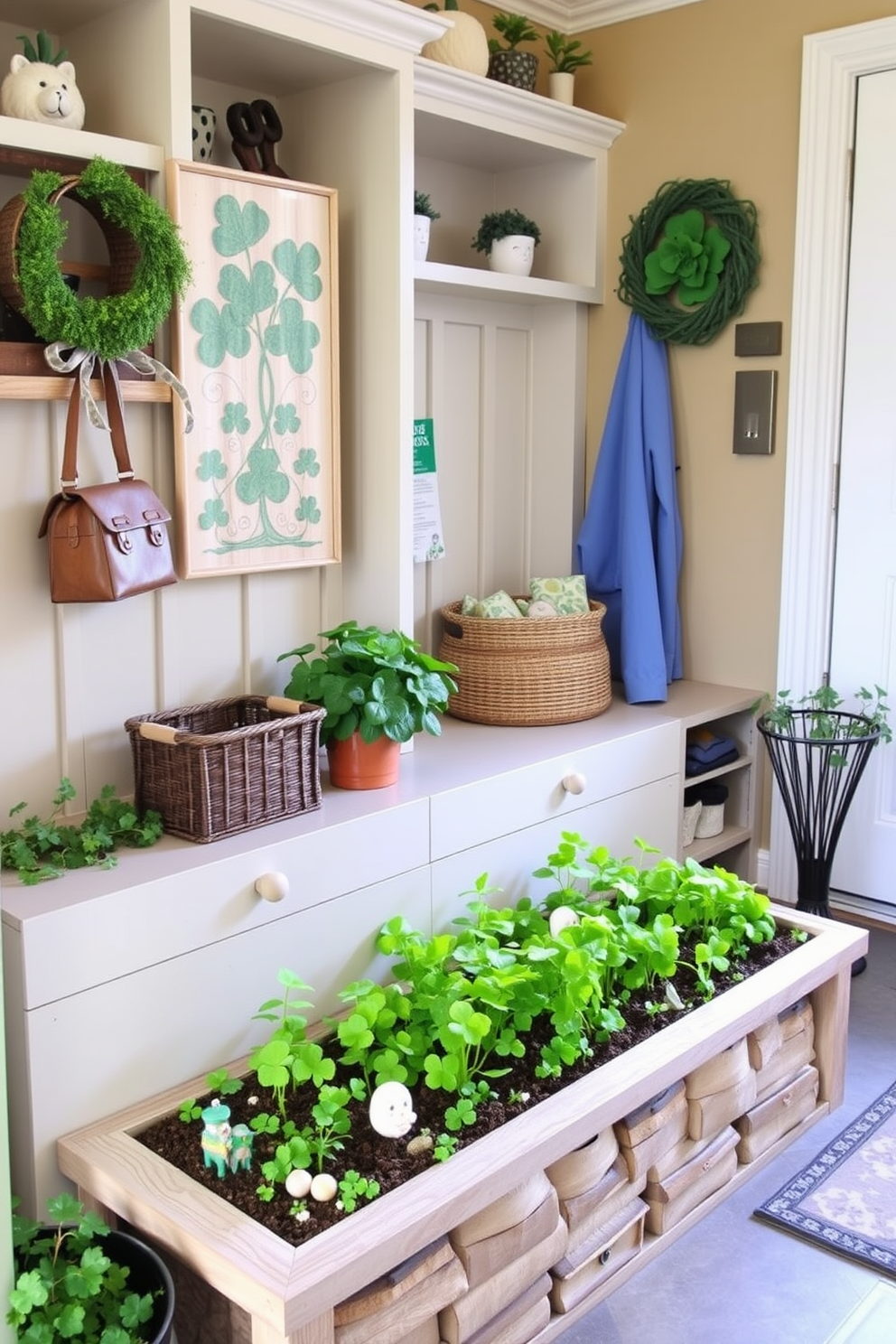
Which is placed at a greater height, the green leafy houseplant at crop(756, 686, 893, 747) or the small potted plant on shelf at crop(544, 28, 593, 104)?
the small potted plant on shelf at crop(544, 28, 593, 104)

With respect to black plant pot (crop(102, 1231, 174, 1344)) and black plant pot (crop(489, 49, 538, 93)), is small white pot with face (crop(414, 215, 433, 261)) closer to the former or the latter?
black plant pot (crop(489, 49, 538, 93))

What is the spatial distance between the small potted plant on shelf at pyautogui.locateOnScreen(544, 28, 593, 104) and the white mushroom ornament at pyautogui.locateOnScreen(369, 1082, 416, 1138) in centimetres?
255

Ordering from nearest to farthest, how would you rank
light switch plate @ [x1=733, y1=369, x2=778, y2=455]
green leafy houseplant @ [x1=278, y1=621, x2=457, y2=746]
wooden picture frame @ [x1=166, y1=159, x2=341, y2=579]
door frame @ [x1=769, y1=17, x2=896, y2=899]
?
wooden picture frame @ [x1=166, y1=159, x2=341, y2=579], green leafy houseplant @ [x1=278, y1=621, x2=457, y2=746], door frame @ [x1=769, y1=17, x2=896, y2=899], light switch plate @ [x1=733, y1=369, x2=778, y2=455]

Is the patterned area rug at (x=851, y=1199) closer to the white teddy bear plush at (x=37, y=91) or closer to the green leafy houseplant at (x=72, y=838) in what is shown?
the green leafy houseplant at (x=72, y=838)

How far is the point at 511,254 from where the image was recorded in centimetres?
327

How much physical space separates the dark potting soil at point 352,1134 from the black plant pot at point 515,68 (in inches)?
87.8

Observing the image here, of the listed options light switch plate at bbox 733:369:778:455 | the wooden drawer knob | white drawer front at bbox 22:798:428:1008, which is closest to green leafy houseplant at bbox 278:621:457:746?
white drawer front at bbox 22:798:428:1008

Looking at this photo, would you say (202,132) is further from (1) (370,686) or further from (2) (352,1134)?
(2) (352,1134)

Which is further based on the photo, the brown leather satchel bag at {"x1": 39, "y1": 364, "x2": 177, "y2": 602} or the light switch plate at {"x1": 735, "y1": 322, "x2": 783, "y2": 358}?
the light switch plate at {"x1": 735, "y1": 322, "x2": 783, "y2": 358}

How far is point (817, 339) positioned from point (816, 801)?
1121mm

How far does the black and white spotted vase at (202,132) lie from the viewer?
253 cm

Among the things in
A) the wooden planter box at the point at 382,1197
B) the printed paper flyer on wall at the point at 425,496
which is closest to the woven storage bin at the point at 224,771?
the wooden planter box at the point at 382,1197

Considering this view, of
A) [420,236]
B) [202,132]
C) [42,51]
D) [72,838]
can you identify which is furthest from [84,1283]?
[420,236]

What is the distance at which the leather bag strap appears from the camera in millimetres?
2158
